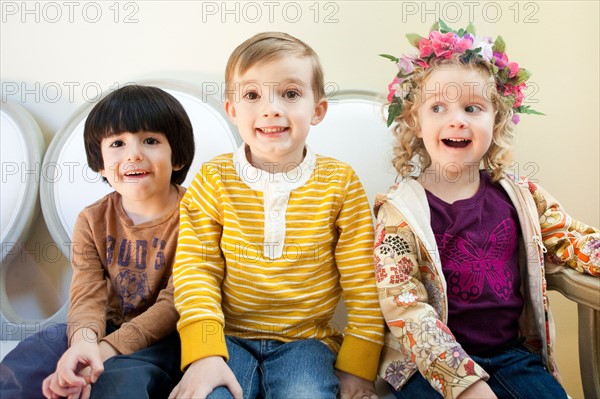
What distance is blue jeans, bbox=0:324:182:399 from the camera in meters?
1.09

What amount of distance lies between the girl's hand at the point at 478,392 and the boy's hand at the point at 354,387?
202 mm

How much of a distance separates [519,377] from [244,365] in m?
0.54

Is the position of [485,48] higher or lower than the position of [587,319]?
higher

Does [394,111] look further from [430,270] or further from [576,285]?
[576,285]

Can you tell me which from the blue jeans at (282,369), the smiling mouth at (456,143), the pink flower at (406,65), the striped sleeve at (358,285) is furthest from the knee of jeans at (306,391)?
the pink flower at (406,65)

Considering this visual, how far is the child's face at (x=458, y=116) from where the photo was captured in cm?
126

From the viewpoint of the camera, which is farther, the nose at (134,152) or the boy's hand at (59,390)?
the nose at (134,152)

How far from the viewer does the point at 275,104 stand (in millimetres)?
1254

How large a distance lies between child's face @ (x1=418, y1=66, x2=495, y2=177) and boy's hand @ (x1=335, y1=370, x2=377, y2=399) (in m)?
0.50

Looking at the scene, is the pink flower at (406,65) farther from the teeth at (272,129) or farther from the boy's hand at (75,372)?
the boy's hand at (75,372)

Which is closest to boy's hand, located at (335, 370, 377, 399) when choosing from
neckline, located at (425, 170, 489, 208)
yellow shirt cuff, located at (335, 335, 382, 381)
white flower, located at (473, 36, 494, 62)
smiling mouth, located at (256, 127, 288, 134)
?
yellow shirt cuff, located at (335, 335, 382, 381)

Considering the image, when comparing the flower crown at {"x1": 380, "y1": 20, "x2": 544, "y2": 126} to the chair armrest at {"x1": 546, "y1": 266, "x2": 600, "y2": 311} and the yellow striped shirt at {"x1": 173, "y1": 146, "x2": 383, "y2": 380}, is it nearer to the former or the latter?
the yellow striped shirt at {"x1": 173, "y1": 146, "x2": 383, "y2": 380}

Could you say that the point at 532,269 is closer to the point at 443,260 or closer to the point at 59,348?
the point at 443,260

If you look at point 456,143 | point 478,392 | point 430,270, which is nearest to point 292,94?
point 456,143
